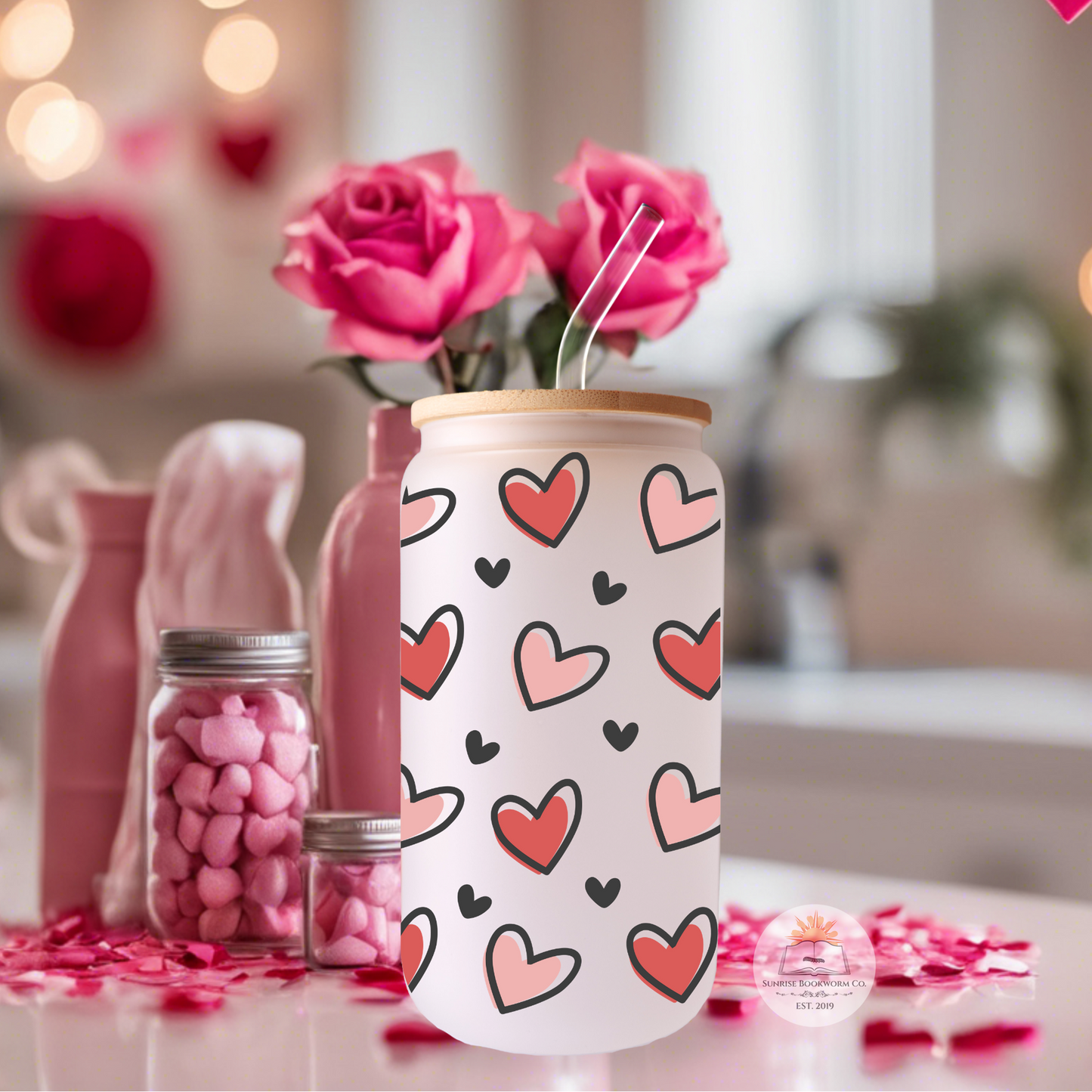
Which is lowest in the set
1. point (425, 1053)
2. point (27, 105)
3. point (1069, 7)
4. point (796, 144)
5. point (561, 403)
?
point (425, 1053)

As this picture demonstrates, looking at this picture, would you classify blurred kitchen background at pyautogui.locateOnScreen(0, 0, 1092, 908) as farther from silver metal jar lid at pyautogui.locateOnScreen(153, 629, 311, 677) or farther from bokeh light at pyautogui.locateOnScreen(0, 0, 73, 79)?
silver metal jar lid at pyautogui.locateOnScreen(153, 629, 311, 677)

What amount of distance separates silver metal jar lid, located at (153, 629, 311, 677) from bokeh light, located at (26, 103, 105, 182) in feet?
5.79

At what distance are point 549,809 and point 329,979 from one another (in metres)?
0.17

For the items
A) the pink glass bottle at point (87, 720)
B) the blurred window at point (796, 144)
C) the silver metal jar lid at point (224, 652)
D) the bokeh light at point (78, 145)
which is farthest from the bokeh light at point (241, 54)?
the silver metal jar lid at point (224, 652)

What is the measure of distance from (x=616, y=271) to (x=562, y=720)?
0.20 meters

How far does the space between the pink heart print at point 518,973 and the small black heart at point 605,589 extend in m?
0.12

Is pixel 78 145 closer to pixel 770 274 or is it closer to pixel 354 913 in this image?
pixel 770 274

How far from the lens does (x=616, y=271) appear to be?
52 centimetres

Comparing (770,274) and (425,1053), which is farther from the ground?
(770,274)

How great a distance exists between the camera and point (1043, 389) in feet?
5.66

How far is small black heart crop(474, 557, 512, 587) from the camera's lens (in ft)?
1.40

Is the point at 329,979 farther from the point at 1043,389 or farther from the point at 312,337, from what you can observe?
the point at 312,337

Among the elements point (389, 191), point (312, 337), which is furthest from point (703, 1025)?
point (312, 337)

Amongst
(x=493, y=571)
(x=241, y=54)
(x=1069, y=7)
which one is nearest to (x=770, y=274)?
(x=241, y=54)
